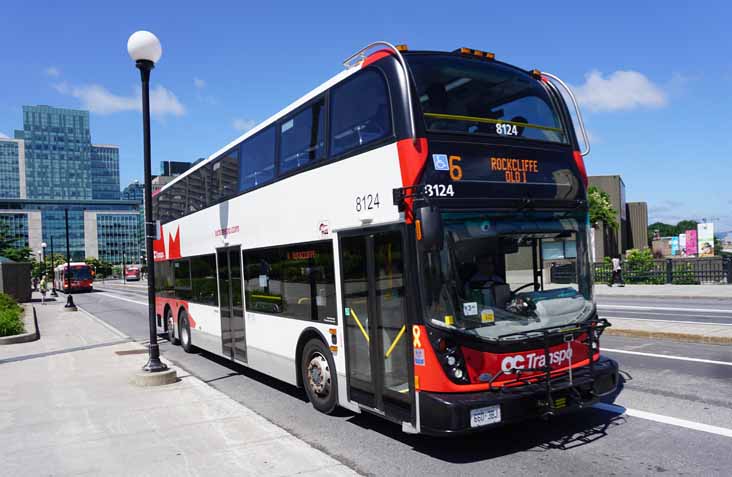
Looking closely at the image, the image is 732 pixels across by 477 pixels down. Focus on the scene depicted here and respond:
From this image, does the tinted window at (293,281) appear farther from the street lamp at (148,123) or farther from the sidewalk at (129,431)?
the street lamp at (148,123)

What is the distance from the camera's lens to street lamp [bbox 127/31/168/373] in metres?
10.1

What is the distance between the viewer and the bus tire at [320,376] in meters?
7.34

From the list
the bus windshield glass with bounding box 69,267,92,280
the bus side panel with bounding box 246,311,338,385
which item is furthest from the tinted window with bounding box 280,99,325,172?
the bus windshield glass with bounding box 69,267,92,280

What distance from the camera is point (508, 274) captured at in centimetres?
616

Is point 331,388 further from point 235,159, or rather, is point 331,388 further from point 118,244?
point 118,244

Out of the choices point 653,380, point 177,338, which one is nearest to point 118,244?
point 177,338

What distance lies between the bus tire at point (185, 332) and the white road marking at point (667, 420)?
992 centimetres

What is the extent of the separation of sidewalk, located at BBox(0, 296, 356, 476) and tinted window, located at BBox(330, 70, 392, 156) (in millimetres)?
3430

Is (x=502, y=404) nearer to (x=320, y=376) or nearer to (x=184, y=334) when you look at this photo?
(x=320, y=376)

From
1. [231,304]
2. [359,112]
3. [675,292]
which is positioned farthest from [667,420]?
[675,292]

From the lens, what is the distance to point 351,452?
6.05m

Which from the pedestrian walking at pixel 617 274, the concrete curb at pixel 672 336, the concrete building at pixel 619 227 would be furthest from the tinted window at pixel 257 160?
the concrete building at pixel 619 227

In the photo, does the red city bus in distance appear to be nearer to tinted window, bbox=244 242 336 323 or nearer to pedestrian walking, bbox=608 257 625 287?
pedestrian walking, bbox=608 257 625 287

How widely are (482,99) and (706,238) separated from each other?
48.3 m
